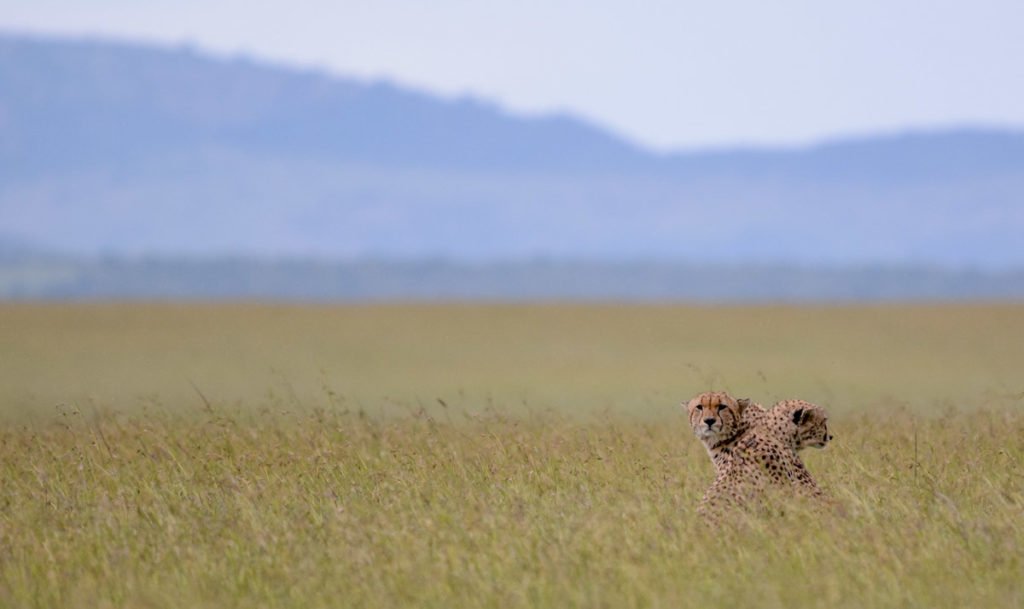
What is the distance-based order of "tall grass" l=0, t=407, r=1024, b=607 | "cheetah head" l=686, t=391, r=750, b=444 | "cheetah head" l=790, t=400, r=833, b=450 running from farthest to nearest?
"cheetah head" l=790, t=400, r=833, b=450 < "cheetah head" l=686, t=391, r=750, b=444 < "tall grass" l=0, t=407, r=1024, b=607

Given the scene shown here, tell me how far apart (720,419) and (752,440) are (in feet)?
1.01

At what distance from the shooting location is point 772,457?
9961mm

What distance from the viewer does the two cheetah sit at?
9.86 meters

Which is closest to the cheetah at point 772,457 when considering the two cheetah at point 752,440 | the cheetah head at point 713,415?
the two cheetah at point 752,440

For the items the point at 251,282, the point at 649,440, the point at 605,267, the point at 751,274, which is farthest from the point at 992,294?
the point at 649,440

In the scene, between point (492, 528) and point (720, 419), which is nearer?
point (492, 528)

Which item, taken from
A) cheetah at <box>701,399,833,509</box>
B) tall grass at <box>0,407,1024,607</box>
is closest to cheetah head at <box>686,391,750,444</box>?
cheetah at <box>701,399,833,509</box>

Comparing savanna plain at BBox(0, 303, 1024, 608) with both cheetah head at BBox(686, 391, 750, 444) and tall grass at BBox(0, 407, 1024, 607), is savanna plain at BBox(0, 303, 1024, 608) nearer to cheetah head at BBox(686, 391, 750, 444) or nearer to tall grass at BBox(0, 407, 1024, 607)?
tall grass at BBox(0, 407, 1024, 607)

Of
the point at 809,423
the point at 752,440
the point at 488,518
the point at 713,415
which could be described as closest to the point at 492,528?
the point at 488,518

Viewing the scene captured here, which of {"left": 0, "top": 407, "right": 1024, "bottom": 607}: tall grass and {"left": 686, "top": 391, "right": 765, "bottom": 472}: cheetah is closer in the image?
{"left": 0, "top": 407, "right": 1024, "bottom": 607}: tall grass

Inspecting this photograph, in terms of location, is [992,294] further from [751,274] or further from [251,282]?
[251,282]

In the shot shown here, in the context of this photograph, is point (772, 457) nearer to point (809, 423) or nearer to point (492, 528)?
point (809, 423)

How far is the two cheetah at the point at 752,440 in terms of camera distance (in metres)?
9.86

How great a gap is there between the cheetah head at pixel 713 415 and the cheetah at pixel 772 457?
13cm
